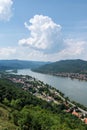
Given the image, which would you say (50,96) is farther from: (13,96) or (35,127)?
(35,127)

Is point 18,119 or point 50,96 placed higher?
point 18,119

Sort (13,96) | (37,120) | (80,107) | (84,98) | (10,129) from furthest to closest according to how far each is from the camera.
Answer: (84,98) < (80,107) < (13,96) < (37,120) < (10,129)

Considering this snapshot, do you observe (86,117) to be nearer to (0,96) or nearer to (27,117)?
(0,96)

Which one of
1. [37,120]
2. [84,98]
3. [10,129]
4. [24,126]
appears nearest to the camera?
[10,129]

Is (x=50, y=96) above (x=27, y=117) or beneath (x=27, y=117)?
beneath

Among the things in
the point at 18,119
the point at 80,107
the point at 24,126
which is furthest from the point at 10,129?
the point at 80,107

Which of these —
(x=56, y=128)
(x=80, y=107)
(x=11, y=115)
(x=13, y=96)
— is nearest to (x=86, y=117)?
(x=80, y=107)

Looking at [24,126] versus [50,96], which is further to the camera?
[50,96]

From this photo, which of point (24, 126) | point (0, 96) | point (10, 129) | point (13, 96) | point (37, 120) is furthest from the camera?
point (13, 96)

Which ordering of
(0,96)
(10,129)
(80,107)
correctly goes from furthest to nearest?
(80,107)
(0,96)
(10,129)
